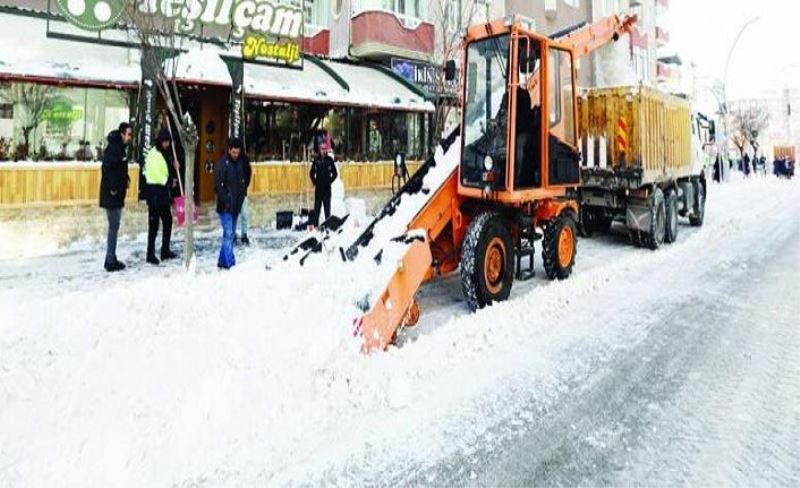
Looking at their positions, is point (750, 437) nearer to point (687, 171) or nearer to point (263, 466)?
point (263, 466)

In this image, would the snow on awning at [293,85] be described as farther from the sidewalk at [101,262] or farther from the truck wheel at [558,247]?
the truck wheel at [558,247]

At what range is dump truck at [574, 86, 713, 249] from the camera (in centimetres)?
1004

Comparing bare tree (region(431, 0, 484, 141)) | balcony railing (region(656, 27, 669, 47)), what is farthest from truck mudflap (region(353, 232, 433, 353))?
balcony railing (region(656, 27, 669, 47))

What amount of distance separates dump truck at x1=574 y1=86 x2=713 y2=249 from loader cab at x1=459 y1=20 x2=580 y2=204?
9.22 ft

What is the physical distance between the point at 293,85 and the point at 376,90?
2.81 m

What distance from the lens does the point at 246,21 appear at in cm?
1319

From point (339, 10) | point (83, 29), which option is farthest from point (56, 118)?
point (339, 10)

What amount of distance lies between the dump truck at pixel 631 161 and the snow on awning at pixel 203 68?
720cm

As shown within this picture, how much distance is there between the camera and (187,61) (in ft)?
38.6

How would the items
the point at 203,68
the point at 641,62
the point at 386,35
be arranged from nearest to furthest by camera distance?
the point at 203,68 → the point at 386,35 → the point at 641,62

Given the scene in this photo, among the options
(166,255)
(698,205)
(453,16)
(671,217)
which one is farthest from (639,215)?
(453,16)

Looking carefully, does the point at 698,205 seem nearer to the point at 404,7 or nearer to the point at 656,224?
the point at 656,224

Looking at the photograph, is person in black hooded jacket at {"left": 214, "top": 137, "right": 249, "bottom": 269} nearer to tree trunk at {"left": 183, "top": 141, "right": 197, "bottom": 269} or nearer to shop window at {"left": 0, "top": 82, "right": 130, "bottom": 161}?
tree trunk at {"left": 183, "top": 141, "right": 197, "bottom": 269}

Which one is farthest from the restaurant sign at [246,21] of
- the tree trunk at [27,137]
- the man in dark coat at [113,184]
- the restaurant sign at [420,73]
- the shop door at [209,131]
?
the restaurant sign at [420,73]
